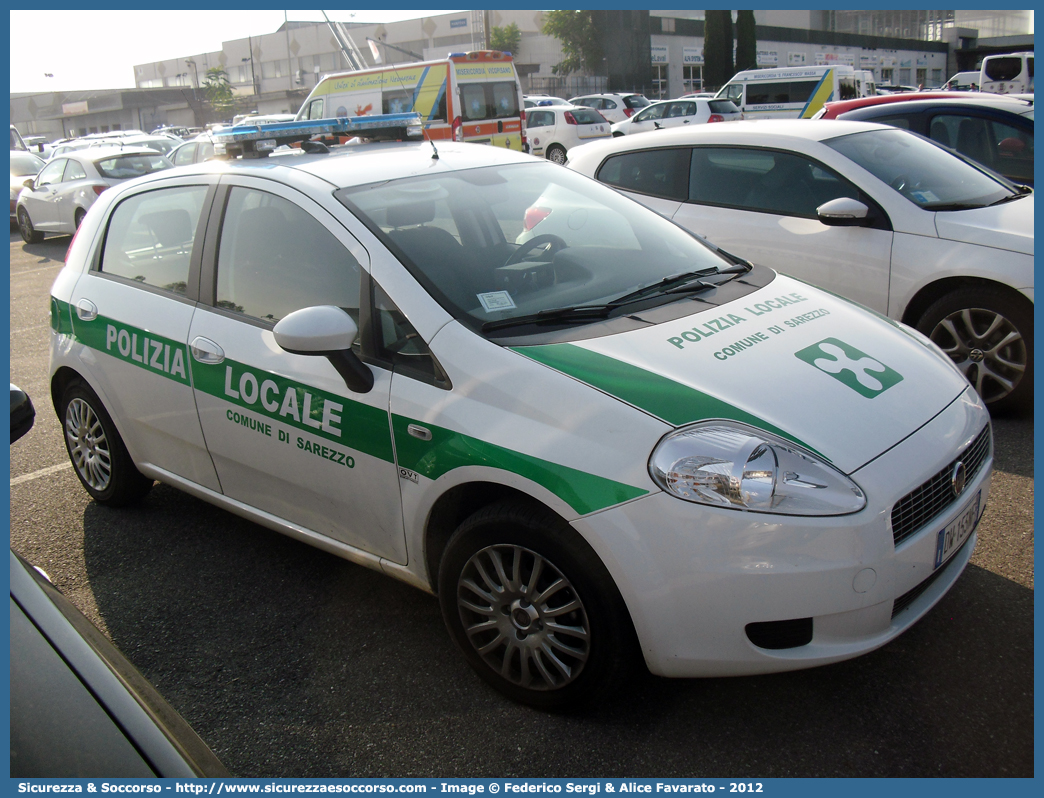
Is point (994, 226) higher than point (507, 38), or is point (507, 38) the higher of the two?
point (507, 38)

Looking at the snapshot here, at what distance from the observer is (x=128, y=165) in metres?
13.1

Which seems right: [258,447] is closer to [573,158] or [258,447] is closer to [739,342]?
[739,342]

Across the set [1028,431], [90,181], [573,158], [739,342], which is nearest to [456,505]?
[739,342]

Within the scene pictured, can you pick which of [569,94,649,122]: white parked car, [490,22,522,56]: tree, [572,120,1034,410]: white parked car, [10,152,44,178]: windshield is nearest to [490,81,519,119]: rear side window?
[10,152,44,178]: windshield

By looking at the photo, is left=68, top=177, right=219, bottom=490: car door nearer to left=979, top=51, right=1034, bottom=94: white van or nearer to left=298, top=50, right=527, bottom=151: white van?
left=298, top=50, right=527, bottom=151: white van

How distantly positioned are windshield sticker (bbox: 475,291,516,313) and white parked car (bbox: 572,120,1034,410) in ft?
9.04

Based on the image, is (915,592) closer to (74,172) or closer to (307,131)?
(307,131)

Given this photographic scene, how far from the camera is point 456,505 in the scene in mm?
2549

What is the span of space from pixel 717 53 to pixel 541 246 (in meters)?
43.0

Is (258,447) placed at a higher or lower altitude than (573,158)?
lower

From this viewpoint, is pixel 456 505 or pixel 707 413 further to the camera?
pixel 456 505

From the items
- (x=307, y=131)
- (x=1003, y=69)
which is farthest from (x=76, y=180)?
(x=1003, y=69)
